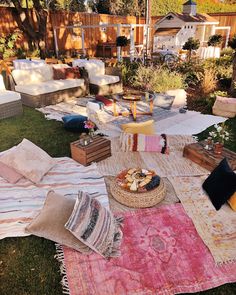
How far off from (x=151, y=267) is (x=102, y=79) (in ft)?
22.6

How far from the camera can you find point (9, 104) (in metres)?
6.48

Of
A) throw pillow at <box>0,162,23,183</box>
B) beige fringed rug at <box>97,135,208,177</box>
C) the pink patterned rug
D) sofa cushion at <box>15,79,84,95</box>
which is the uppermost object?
sofa cushion at <box>15,79,84,95</box>

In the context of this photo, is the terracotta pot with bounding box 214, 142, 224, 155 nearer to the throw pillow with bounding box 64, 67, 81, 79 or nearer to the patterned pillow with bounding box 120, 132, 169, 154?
the patterned pillow with bounding box 120, 132, 169, 154

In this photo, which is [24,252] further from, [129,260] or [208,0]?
[208,0]

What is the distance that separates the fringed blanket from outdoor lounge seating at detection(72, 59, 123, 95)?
4.62m

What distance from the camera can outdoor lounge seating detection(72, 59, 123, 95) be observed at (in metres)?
8.53

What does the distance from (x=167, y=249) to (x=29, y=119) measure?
198 inches

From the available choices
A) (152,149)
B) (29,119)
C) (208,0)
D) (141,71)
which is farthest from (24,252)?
(208,0)

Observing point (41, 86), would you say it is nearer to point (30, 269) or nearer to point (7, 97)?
point (7, 97)

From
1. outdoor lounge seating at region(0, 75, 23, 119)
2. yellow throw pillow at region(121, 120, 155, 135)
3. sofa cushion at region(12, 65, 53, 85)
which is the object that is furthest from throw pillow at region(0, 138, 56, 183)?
sofa cushion at region(12, 65, 53, 85)

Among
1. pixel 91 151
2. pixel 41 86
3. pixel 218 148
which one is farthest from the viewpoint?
pixel 41 86

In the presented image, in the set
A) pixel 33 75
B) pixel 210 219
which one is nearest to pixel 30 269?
pixel 210 219

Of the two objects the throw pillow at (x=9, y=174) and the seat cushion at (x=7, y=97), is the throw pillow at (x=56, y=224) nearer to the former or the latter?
the throw pillow at (x=9, y=174)

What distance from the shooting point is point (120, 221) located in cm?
310
